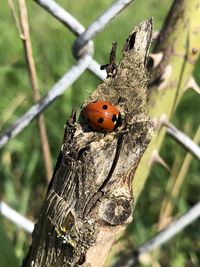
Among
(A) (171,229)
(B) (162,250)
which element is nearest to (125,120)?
(A) (171,229)

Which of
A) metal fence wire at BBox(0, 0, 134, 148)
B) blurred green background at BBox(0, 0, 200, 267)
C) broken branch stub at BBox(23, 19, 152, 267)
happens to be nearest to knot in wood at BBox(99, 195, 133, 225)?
broken branch stub at BBox(23, 19, 152, 267)

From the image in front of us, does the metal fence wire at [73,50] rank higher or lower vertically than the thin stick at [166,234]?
higher

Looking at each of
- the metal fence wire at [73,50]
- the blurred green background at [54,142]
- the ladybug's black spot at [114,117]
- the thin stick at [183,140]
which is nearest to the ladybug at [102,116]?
the ladybug's black spot at [114,117]

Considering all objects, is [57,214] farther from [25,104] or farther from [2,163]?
[25,104]

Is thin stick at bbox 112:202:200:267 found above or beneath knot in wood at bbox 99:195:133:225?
beneath

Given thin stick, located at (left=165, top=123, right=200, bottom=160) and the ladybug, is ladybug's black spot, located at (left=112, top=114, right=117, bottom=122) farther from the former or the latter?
thin stick, located at (left=165, top=123, right=200, bottom=160)

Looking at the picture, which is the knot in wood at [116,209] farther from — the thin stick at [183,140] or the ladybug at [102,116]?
the thin stick at [183,140]
